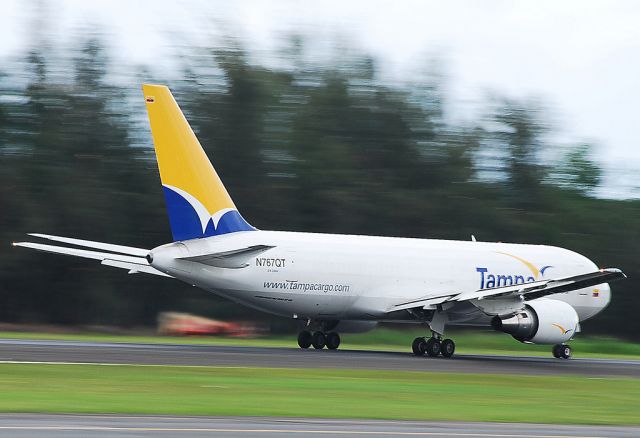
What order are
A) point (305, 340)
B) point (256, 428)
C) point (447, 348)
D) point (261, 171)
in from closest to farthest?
point (256, 428) < point (447, 348) < point (305, 340) < point (261, 171)

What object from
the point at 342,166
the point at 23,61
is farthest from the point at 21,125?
the point at 342,166

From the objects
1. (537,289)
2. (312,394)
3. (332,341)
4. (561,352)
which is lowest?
(312,394)

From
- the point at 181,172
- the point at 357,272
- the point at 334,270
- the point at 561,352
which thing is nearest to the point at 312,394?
the point at 181,172

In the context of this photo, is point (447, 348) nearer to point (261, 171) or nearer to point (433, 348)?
point (433, 348)

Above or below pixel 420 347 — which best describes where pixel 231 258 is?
above

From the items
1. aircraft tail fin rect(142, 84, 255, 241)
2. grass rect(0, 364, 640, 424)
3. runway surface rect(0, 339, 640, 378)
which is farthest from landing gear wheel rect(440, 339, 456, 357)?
aircraft tail fin rect(142, 84, 255, 241)

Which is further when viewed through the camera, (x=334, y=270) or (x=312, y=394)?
(x=334, y=270)

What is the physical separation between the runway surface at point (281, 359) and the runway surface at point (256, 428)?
389 inches

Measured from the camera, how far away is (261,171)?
2109 inches

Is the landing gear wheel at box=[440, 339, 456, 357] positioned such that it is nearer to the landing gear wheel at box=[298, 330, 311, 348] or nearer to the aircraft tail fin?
the landing gear wheel at box=[298, 330, 311, 348]

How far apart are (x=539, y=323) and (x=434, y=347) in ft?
10.6

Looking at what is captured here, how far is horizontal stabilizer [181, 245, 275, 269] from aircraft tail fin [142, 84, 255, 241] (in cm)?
65

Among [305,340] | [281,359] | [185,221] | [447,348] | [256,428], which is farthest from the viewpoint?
[305,340]

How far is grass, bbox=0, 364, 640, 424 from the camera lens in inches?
651
